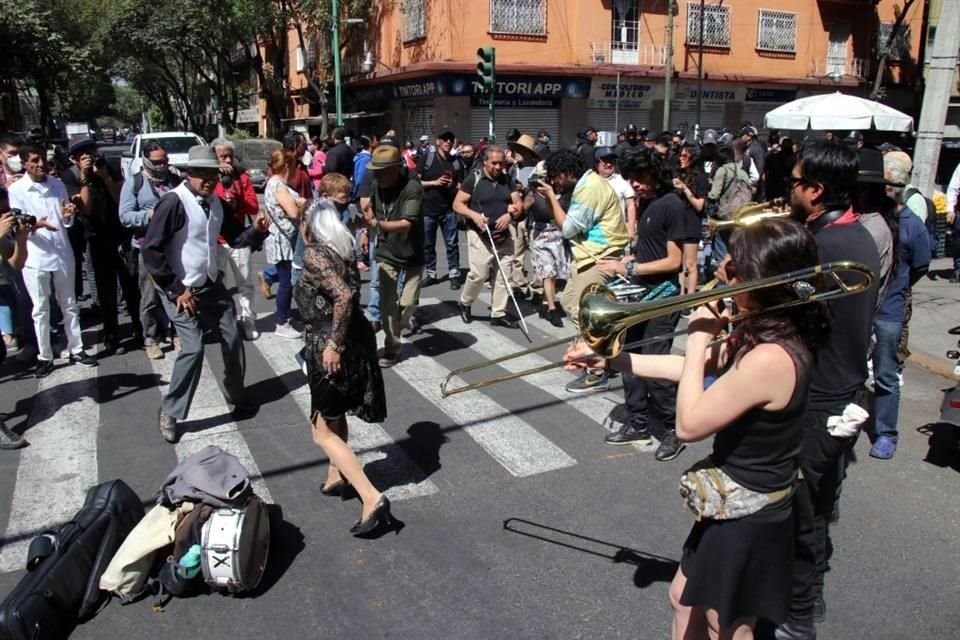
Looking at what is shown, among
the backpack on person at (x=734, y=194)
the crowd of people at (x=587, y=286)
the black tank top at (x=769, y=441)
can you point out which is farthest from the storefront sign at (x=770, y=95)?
the black tank top at (x=769, y=441)

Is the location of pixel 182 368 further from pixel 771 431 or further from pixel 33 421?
pixel 771 431

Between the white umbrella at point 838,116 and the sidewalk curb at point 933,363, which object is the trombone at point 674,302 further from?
the white umbrella at point 838,116

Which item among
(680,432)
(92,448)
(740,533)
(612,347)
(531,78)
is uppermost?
(531,78)

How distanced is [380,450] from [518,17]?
23.5 m

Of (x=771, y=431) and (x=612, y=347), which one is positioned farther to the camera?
(x=612, y=347)

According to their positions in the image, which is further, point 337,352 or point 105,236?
point 105,236

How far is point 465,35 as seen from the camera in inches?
1000

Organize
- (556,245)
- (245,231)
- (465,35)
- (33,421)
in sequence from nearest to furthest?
(33,421)
(245,231)
(556,245)
(465,35)

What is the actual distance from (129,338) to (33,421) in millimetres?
2115

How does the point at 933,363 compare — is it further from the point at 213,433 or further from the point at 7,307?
the point at 7,307

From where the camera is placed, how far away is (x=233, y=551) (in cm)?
350

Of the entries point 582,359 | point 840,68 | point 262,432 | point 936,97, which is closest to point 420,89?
point 840,68

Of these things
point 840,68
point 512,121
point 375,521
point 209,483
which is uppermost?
point 840,68

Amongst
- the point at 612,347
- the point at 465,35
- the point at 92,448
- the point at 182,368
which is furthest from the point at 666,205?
the point at 465,35
